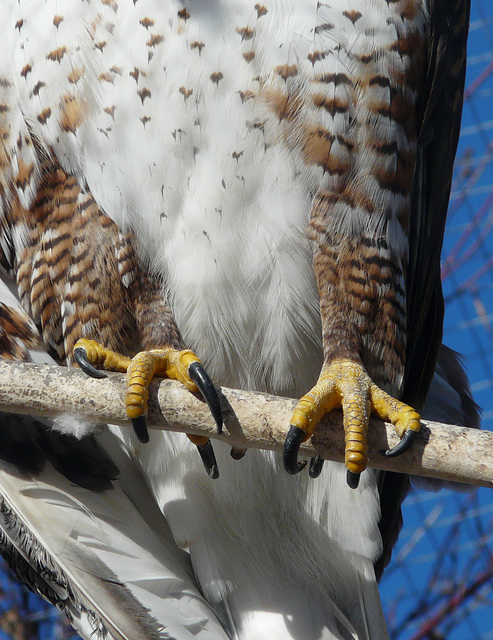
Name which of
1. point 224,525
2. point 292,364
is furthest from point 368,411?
point 224,525

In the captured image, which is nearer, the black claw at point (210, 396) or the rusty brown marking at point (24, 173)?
the black claw at point (210, 396)

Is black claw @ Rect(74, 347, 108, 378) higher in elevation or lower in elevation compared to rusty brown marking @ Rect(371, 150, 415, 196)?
lower

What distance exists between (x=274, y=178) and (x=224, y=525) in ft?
3.57

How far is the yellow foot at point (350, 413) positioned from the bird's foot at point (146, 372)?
199mm

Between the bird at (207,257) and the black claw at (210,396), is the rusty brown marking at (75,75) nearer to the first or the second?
the bird at (207,257)

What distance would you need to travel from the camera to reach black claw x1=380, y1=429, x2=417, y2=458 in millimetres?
2012

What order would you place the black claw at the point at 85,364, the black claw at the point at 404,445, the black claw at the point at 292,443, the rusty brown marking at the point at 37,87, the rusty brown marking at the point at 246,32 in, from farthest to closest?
1. the rusty brown marking at the point at 37,87
2. the rusty brown marking at the point at 246,32
3. the black claw at the point at 85,364
4. the black claw at the point at 292,443
5. the black claw at the point at 404,445

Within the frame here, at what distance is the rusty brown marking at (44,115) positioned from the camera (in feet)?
8.33

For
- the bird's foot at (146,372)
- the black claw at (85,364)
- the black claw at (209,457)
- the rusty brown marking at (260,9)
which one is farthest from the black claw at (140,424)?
the rusty brown marking at (260,9)

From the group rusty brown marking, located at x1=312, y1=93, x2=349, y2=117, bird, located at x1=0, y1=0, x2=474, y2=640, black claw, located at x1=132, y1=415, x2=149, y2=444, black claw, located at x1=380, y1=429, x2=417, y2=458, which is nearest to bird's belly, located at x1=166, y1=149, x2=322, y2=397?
bird, located at x1=0, y1=0, x2=474, y2=640

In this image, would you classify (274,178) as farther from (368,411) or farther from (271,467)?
(271,467)

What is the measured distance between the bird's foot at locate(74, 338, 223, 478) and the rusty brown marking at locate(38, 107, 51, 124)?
0.63 metres

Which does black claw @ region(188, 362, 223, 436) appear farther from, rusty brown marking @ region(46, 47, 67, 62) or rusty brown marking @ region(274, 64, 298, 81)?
rusty brown marking @ region(46, 47, 67, 62)

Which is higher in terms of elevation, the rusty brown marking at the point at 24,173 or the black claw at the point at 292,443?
the rusty brown marking at the point at 24,173
